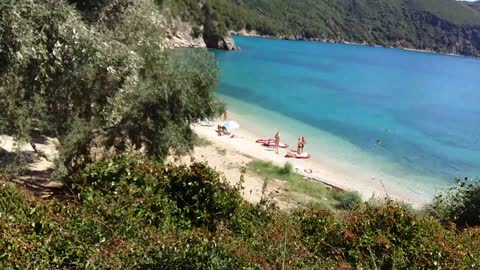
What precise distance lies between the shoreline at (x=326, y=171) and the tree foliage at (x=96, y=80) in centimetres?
1319

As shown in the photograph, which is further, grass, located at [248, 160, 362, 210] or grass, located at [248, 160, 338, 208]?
grass, located at [248, 160, 338, 208]

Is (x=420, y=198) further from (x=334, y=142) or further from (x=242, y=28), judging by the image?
(x=242, y=28)

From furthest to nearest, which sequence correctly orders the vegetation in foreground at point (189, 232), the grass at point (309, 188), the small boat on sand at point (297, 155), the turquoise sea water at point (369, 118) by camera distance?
the turquoise sea water at point (369, 118), the small boat on sand at point (297, 155), the grass at point (309, 188), the vegetation in foreground at point (189, 232)

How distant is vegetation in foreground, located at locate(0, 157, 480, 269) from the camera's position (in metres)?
6.07

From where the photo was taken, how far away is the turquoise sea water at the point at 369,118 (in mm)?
35938

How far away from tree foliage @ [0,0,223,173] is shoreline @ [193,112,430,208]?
1319 cm

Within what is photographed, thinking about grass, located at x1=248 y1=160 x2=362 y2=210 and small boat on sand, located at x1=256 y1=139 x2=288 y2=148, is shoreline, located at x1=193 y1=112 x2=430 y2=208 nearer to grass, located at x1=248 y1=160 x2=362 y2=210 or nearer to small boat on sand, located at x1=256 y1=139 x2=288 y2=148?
small boat on sand, located at x1=256 y1=139 x2=288 y2=148

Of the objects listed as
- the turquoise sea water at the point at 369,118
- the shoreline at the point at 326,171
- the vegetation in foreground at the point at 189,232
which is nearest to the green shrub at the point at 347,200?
the shoreline at the point at 326,171

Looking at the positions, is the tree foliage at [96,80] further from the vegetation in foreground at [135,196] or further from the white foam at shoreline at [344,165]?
the white foam at shoreline at [344,165]

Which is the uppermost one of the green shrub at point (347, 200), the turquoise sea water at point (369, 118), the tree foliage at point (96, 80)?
the tree foliage at point (96, 80)

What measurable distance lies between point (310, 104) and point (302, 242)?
49.2m

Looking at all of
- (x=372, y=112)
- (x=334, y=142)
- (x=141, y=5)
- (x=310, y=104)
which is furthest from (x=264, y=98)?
(x=141, y=5)

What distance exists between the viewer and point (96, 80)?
1202 centimetres

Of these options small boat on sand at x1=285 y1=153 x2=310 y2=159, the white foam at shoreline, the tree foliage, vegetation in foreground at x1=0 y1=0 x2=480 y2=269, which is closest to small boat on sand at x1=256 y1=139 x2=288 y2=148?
the white foam at shoreline
